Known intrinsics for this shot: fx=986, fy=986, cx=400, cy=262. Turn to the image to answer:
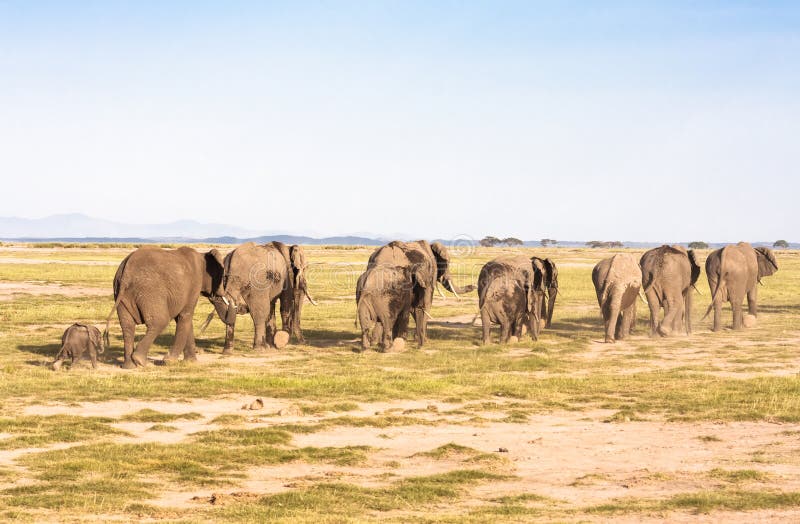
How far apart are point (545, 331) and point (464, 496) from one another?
20863 millimetres

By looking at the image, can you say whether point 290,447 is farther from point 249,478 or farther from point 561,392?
point 561,392

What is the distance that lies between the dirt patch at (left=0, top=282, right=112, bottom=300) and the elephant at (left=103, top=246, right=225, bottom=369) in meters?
23.8

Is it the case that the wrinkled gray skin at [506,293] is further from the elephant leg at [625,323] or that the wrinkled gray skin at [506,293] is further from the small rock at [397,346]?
the elephant leg at [625,323]

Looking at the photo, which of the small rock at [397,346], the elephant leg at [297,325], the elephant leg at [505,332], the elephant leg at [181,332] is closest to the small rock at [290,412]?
the elephant leg at [181,332]

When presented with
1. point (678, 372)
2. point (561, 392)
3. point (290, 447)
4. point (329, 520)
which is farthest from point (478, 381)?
Result: point (329, 520)

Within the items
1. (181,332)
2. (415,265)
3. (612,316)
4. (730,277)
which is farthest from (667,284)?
(181,332)

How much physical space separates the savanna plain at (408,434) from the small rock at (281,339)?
0.53 m

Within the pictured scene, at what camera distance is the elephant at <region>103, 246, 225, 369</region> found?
73.7 ft

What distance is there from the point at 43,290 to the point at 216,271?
27664 millimetres

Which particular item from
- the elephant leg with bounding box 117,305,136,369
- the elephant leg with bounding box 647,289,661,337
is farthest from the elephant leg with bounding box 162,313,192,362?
the elephant leg with bounding box 647,289,661,337

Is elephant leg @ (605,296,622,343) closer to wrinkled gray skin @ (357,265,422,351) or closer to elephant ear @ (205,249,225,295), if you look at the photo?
wrinkled gray skin @ (357,265,422,351)

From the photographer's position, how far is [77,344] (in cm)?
2195

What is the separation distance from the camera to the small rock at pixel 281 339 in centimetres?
2702

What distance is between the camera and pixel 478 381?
854 inches
